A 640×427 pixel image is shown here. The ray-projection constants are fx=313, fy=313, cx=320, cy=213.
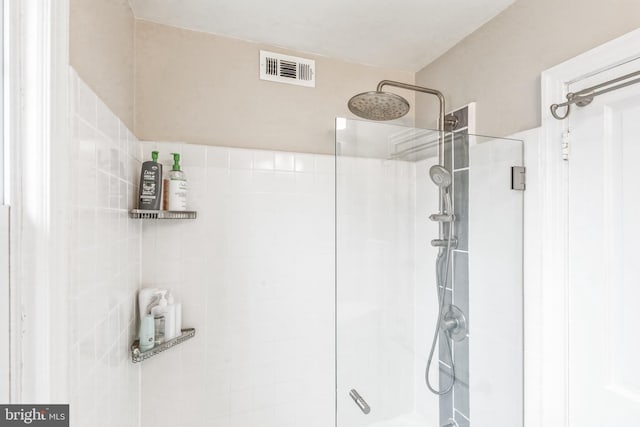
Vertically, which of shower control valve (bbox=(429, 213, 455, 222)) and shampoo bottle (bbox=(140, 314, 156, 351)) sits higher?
shower control valve (bbox=(429, 213, 455, 222))

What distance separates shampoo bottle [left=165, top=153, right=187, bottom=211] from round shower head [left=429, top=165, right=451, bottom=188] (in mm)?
1043

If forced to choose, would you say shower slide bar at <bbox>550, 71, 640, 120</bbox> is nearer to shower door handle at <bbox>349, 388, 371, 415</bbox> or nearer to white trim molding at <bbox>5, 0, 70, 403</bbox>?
shower door handle at <bbox>349, 388, 371, 415</bbox>

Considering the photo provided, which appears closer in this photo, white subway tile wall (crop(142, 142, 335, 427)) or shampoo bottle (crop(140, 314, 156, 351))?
shampoo bottle (crop(140, 314, 156, 351))

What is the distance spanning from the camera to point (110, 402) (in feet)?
3.37

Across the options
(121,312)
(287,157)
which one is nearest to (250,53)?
(287,157)

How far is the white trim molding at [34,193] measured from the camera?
2.00 ft

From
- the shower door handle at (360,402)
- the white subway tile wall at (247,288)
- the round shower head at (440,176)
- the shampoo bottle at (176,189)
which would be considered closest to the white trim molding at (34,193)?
the shampoo bottle at (176,189)

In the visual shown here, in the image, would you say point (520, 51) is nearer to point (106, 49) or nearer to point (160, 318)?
point (106, 49)

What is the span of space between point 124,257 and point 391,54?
5.33 ft

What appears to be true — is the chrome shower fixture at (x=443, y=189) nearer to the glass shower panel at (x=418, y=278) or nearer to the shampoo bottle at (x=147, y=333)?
the glass shower panel at (x=418, y=278)

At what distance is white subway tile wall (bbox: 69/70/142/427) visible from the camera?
2.56ft

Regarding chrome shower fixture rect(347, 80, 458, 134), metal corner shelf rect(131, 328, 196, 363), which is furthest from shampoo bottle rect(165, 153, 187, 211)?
chrome shower fixture rect(347, 80, 458, 134)

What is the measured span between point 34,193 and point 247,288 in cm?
103

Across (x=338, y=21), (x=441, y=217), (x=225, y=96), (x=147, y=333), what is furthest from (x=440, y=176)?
(x=147, y=333)
